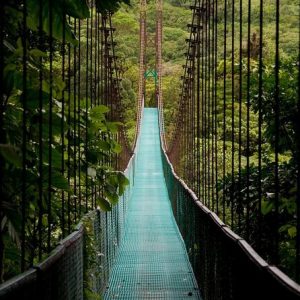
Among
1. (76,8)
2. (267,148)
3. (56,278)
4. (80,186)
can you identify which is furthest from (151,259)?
(76,8)

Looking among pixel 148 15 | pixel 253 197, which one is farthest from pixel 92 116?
pixel 148 15

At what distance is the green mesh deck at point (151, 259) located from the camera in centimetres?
381

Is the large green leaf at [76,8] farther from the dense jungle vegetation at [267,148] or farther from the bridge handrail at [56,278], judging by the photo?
the bridge handrail at [56,278]

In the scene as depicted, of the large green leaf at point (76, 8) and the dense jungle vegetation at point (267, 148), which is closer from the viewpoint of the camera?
the large green leaf at point (76, 8)

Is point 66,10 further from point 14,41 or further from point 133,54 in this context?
point 133,54

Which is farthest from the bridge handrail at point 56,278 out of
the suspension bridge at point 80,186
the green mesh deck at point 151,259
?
the green mesh deck at point 151,259

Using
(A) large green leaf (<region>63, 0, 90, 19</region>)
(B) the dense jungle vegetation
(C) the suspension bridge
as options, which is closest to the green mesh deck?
(C) the suspension bridge

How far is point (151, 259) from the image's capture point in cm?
498

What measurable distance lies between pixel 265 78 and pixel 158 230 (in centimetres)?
Answer: 379

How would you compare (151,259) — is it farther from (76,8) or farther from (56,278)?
(76,8)

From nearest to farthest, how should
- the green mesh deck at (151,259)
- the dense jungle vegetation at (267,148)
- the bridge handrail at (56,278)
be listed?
the bridge handrail at (56,278) → the dense jungle vegetation at (267,148) → the green mesh deck at (151,259)

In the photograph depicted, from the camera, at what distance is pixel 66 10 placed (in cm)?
159

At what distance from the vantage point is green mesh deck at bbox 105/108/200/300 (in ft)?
12.5

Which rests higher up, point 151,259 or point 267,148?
point 267,148
